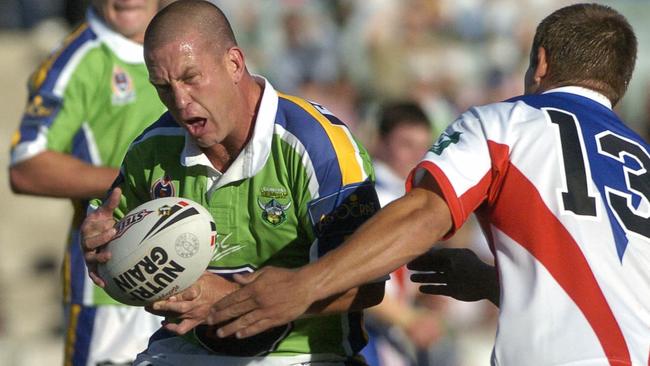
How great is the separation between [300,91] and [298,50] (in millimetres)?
499

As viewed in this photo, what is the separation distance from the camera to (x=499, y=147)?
4387 millimetres

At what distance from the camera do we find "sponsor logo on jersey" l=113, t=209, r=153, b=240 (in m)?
4.83

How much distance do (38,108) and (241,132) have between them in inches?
85.4

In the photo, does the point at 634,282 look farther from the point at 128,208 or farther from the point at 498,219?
the point at 128,208

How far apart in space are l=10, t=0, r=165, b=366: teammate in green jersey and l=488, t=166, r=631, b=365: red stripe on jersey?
2.99 metres

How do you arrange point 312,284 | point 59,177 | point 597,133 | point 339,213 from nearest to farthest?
point 312,284
point 597,133
point 339,213
point 59,177

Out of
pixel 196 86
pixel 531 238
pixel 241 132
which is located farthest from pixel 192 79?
pixel 531 238

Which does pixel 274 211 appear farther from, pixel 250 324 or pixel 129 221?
pixel 250 324

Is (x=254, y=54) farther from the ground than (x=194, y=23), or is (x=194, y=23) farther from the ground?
(x=194, y=23)

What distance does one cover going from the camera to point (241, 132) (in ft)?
17.1

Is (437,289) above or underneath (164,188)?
underneath

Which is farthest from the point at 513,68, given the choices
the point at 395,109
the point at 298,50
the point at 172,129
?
the point at 172,129

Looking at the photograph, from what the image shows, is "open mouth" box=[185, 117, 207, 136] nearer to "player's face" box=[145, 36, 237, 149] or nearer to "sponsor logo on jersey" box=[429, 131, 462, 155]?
"player's face" box=[145, 36, 237, 149]

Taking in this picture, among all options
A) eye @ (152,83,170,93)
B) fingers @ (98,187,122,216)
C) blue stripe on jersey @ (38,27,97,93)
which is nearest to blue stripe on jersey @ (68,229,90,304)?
blue stripe on jersey @ (38,27,97,93)
